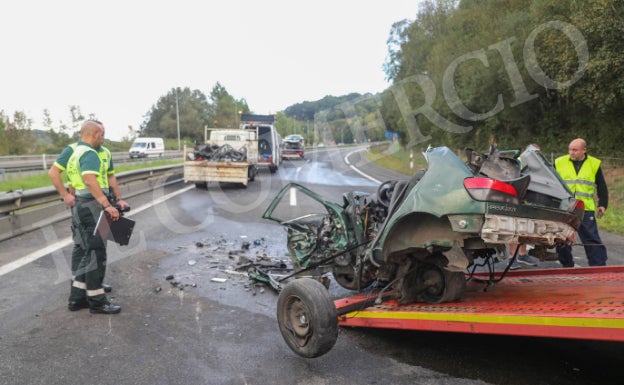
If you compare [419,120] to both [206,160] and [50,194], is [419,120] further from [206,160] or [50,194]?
[50,194]

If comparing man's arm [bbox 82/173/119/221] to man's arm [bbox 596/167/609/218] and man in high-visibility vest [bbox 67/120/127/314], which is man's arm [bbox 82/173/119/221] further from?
man's arm [bbox 596/167/609/218]

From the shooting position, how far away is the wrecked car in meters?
3.14

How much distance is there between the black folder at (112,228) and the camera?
4.63 meters

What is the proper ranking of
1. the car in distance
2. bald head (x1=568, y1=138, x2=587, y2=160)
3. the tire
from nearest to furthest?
1. the tire
2. bald head (x1=568, y1=138, x2=587, y2=160)
3. the car in distance

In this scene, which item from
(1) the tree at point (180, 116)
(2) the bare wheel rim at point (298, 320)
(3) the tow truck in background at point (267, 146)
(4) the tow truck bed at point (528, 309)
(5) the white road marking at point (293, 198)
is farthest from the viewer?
(1) the tree at point (180, 116)

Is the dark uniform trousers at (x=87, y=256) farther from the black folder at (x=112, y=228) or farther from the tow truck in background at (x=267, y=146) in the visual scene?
the tow truck in background at (x=267, y=146)

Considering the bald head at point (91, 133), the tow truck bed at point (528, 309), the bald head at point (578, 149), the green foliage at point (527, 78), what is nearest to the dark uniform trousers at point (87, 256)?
the bald head at point (91, 133)

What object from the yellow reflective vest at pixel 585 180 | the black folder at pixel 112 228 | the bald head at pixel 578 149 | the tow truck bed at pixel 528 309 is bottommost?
the tow truck bed at pixel 528 309

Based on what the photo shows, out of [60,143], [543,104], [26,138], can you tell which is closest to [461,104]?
[543,104]

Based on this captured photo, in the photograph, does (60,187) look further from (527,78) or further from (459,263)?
(527,78)

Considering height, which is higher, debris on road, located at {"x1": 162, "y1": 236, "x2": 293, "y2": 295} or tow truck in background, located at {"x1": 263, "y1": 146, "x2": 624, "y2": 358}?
tow truck in background, located at {"x1": 263, "y1": 146, "x2": 624, "y2": 358}

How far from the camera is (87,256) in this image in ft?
15.2

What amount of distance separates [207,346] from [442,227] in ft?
6.85

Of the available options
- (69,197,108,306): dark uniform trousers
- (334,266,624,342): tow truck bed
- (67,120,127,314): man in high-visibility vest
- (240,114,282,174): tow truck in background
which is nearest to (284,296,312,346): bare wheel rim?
(334,266,624,342): tow truck bed
